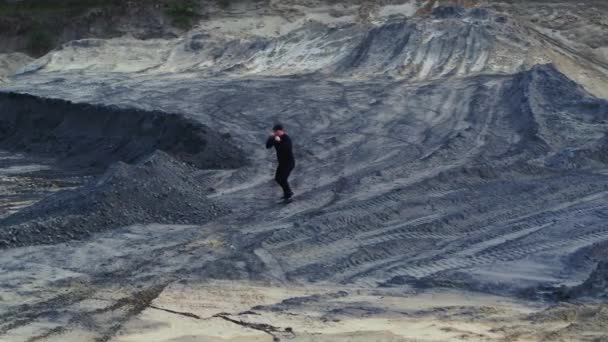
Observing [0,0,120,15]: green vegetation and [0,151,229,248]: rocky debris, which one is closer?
[0,151,229,248]: rocky debris

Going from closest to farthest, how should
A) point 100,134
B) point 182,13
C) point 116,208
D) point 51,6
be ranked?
point 116,208, point 100,134, point 182,13, point 51,6

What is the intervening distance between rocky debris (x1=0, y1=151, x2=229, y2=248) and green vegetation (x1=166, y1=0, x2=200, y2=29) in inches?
812

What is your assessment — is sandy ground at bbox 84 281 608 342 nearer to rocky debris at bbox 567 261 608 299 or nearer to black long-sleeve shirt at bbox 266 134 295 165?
rocky debris at bbox 567 261 608 299

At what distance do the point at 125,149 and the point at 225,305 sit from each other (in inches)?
371

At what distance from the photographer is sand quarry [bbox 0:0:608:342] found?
29.8 feet

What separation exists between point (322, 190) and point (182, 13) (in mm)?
21246

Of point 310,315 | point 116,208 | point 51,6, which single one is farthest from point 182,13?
point 310,315

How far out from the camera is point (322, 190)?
46.6 ft

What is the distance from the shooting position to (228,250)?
11.3 m

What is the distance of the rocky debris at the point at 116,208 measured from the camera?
11.7 m

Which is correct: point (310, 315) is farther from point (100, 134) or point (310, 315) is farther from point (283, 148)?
point (100, 134)

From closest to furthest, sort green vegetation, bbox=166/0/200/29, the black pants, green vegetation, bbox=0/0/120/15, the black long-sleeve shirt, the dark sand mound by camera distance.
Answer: the black long-sleeve shirt < the black pants < the dark sand mound < green vegetation, bbox=166/0/200/29 < green vegetation, bbox=0/0/120/15

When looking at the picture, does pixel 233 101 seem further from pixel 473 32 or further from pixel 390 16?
pixel 390 16

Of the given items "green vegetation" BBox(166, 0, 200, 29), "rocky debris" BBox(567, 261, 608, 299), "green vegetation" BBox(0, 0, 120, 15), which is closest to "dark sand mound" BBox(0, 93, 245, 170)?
"rocky debris" BBox(567, 261, 608, 299)
